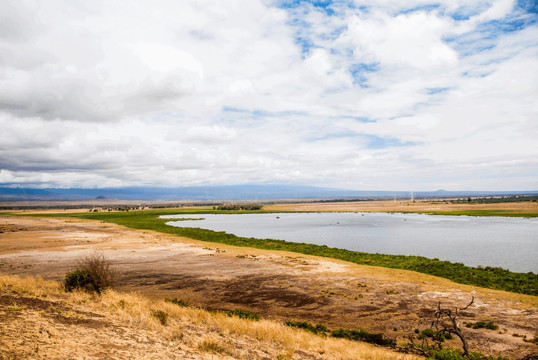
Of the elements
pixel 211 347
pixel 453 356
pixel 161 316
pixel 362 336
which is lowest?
pixel 362 336

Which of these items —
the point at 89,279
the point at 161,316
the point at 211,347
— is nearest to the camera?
the point at 211,347

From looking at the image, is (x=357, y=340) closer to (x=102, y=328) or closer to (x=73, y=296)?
(x=102, y=328)

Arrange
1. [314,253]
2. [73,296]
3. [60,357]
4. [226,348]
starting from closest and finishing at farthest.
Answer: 1. [60,357]
2. [226,348]
3. [73,296]
4. [314,253]

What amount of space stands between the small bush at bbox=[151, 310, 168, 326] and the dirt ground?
5272 mm

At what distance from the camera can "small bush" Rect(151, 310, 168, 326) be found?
47.3 ft

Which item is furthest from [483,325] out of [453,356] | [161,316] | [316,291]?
[161,316]

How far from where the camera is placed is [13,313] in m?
12.7

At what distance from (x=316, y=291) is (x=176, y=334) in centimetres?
1282

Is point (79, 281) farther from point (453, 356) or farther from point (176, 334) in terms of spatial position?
→ point (453, 356)

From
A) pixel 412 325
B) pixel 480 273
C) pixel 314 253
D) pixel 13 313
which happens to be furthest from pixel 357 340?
pixel 314 253

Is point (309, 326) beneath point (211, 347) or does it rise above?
beneath

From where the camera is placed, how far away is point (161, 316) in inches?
585

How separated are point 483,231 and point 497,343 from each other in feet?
192

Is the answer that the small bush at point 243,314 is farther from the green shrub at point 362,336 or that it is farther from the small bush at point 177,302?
the green shrub at point 362,336
